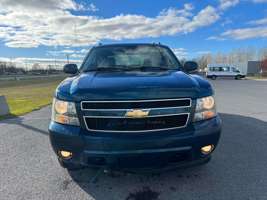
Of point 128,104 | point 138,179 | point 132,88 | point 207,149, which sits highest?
point 132,88

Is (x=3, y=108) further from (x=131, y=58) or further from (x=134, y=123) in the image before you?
(x=134, y=123)

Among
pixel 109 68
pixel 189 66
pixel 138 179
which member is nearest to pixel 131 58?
pixel 109 68

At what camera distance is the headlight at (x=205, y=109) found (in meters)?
2.83

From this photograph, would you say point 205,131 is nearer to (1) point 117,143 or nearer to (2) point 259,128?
(1) point 117,143

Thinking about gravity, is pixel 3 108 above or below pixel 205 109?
below

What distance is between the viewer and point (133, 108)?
8.68ft

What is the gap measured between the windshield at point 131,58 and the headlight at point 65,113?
126cm

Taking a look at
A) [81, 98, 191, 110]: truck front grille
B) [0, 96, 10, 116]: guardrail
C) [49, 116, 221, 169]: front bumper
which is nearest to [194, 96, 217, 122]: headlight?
[49, 116, 221, 169]: front bumper

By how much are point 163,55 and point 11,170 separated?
3.03 metres

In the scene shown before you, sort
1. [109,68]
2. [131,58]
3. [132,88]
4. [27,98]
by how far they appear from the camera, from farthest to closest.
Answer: [27,98] → [131,58] → [109,68] → [132,88]

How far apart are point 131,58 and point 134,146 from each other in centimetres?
211

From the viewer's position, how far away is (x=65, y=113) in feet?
9.16

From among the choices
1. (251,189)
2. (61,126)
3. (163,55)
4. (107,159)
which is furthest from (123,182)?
(163,55)

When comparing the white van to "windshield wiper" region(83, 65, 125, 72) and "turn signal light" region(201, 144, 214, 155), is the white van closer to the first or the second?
"windshield wiper" region(83, 65, 125, 72)
